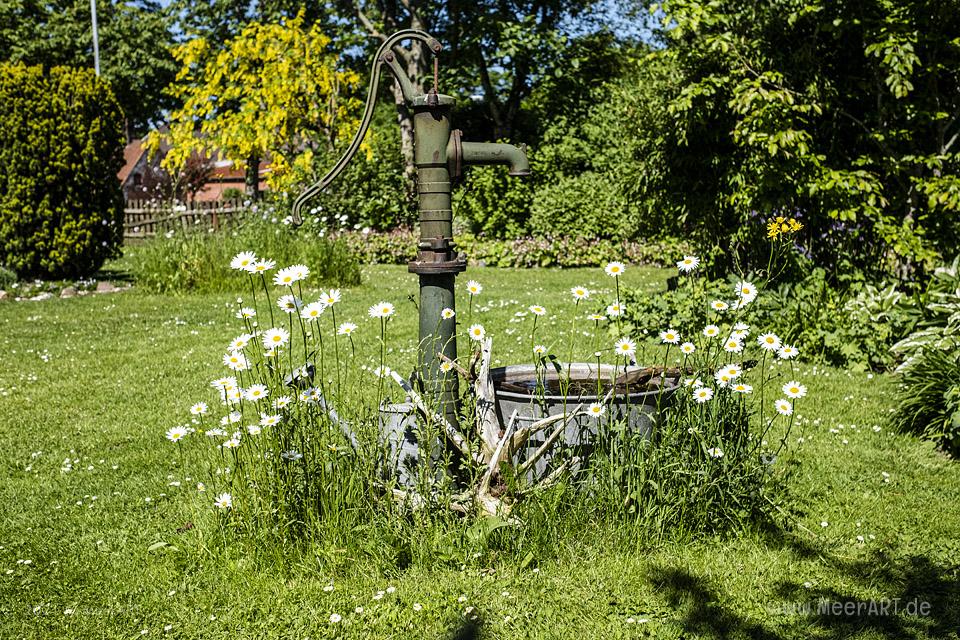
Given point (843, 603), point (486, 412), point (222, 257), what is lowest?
point (843, 603)

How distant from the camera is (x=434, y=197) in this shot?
2.98 m

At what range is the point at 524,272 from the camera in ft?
43.8

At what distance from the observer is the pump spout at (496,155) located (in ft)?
10.1

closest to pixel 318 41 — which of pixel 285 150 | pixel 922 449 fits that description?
pixel 285 150

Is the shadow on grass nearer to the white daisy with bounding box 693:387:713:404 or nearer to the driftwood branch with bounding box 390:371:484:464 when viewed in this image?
the white daisy with bounding box 693:387:713:404

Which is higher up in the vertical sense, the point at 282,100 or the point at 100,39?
the point at 100,39

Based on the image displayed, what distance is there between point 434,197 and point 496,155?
12.9 inches

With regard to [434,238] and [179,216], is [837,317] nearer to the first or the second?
[434,238]

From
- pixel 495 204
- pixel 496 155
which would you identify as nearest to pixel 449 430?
pixel 496 155

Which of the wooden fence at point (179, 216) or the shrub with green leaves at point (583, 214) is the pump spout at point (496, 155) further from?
the shrub with green leaves at point (583, 214)

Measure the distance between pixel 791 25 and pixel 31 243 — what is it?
10.2 metres

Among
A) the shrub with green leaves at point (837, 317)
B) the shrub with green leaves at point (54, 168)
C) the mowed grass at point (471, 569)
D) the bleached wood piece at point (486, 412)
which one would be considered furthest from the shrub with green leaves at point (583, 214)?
the bleached wood piece at point (486, 412)

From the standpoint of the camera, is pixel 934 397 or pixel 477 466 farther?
pixel 934 397

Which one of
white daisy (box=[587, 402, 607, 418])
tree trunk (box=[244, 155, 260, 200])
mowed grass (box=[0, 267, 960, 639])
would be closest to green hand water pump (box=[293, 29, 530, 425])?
white daisy (box=[587, 402, 607, 418])
